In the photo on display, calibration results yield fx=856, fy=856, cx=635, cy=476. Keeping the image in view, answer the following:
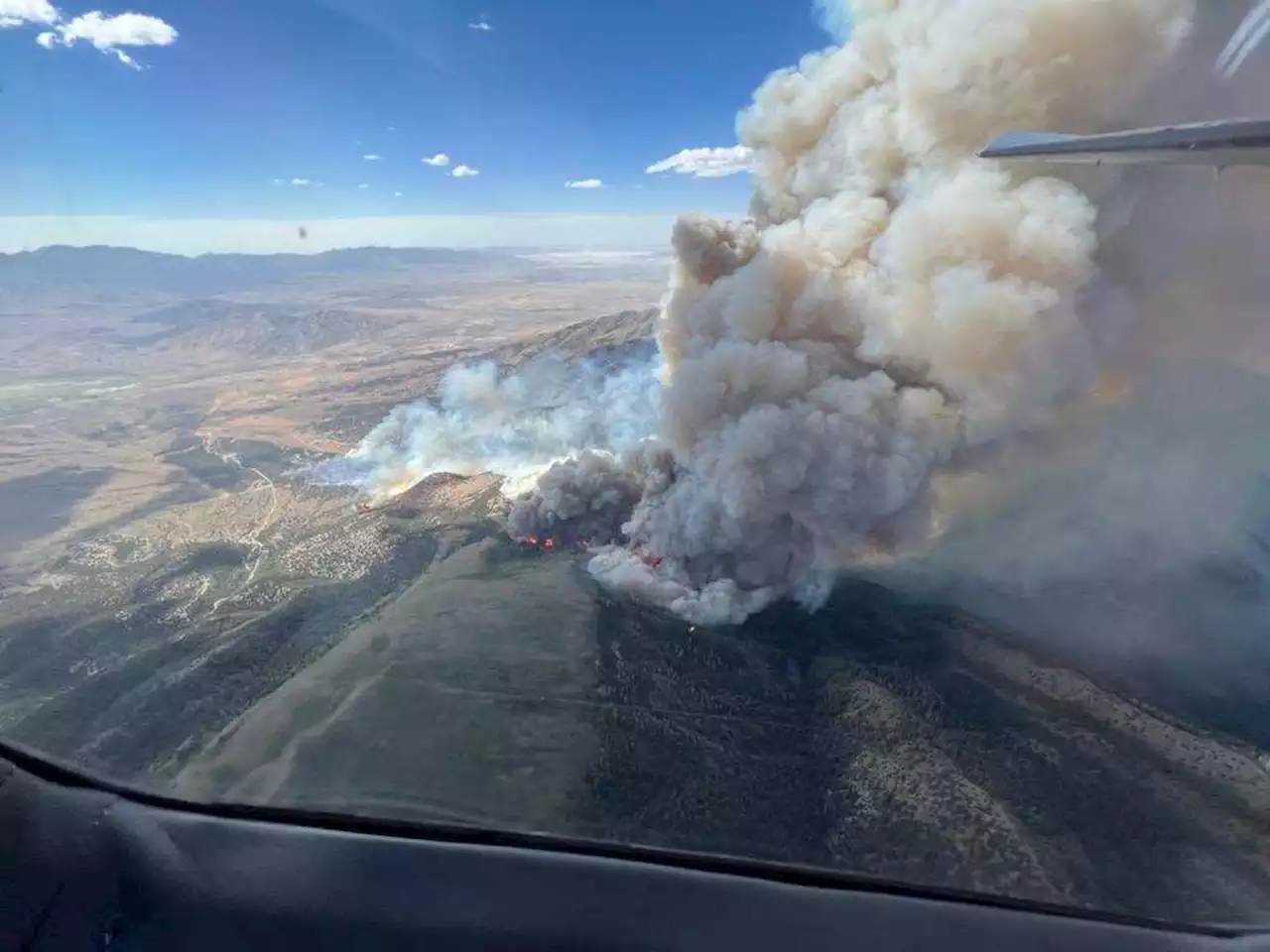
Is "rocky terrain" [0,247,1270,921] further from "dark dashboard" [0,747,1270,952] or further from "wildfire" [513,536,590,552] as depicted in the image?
"wildfire" [513,536,590,552]

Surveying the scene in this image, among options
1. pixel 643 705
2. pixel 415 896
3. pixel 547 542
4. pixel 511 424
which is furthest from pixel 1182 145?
pixel 511 424

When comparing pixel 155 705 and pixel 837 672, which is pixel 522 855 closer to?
pixel 837 672

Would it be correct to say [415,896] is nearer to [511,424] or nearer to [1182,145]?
[1182,145]

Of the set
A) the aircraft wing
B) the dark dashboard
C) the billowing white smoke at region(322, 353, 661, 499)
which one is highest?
the aircraft wing

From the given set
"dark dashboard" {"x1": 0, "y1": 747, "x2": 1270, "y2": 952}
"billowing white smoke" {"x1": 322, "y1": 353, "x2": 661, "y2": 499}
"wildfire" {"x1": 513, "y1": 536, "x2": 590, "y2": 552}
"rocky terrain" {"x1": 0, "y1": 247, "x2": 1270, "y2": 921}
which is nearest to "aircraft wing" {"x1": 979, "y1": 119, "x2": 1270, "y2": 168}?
"rocky terrain" {"x1": 0, "y1": 247, "x2": 1270, "y2": 921}

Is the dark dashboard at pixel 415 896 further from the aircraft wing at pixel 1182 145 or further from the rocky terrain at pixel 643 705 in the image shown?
the aircraft wing at pixel 1182 145

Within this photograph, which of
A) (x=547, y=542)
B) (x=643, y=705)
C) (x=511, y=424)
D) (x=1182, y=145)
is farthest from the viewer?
(x=511, y=424)
